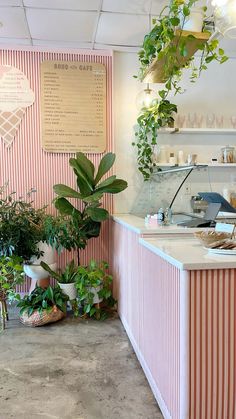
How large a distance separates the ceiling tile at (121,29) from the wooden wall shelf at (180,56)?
0.75 m

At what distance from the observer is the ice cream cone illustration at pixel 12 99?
11.8 feet

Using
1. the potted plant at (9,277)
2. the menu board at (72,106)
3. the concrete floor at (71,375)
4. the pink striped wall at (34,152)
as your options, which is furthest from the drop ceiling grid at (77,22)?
the concrete floor at (71,375)

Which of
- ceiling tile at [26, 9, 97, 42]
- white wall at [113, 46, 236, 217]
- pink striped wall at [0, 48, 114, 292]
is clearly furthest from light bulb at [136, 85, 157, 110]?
ceiling tile at [26, 9, 97, 42]

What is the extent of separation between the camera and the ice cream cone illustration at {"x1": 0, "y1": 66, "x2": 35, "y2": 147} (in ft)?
11.8

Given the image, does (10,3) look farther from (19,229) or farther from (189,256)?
(189,256)

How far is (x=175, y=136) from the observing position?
152 inches

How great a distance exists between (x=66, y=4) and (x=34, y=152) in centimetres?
151

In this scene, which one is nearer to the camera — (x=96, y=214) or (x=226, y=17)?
(x=226, y=17)

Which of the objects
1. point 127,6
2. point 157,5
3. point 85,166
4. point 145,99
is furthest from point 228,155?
point 127,6

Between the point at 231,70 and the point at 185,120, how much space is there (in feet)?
2.72

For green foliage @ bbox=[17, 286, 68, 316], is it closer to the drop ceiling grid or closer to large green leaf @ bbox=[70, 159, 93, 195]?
large green leaf @ bbox=[70, 159, 93, 195]

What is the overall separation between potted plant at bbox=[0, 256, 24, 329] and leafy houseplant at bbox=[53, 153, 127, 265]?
0.49 meters

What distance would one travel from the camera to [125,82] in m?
3.76

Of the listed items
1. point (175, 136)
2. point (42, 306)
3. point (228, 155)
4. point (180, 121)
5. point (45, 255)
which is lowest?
point (42, 306)
